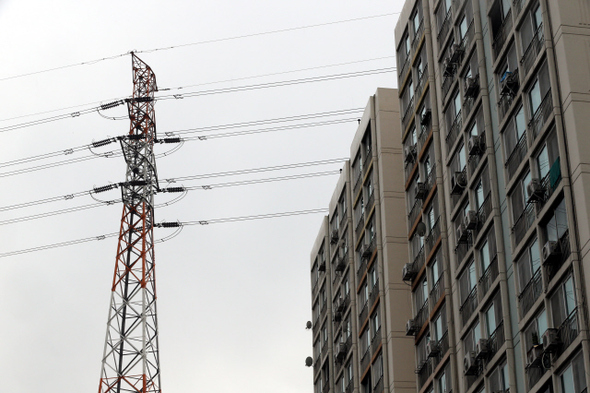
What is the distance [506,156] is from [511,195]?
70.9 inches

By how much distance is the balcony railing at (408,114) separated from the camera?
60.5 m

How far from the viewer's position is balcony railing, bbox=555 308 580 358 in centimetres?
3731

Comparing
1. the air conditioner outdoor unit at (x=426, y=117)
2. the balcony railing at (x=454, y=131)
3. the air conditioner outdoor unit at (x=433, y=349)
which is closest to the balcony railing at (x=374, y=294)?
the air conditioner outdoor unit at (x=426, y=117)

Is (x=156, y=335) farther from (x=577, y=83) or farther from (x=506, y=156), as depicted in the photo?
(x=577, y=83)

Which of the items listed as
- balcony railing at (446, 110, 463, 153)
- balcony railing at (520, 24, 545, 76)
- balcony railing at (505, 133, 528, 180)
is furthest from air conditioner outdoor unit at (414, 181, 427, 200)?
balcony railing at (520, 24, 545, 76)

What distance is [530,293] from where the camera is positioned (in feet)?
136

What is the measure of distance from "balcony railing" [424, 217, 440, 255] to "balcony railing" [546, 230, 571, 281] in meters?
14.1

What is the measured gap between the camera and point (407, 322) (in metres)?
58.2

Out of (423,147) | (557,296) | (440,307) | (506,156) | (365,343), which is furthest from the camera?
(365,343)

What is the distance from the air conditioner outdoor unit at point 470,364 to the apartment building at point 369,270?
12.0 metres

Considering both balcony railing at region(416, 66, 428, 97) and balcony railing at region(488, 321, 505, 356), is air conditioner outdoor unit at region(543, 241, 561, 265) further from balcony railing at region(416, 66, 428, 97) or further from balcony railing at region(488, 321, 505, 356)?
balcony railing at region(416, 66, 428, 97)

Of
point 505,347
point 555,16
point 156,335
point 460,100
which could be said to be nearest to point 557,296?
point 505,347

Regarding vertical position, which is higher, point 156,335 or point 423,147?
point 423,147

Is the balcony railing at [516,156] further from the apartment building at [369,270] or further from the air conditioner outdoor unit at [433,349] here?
the apartment building at [369,270]
